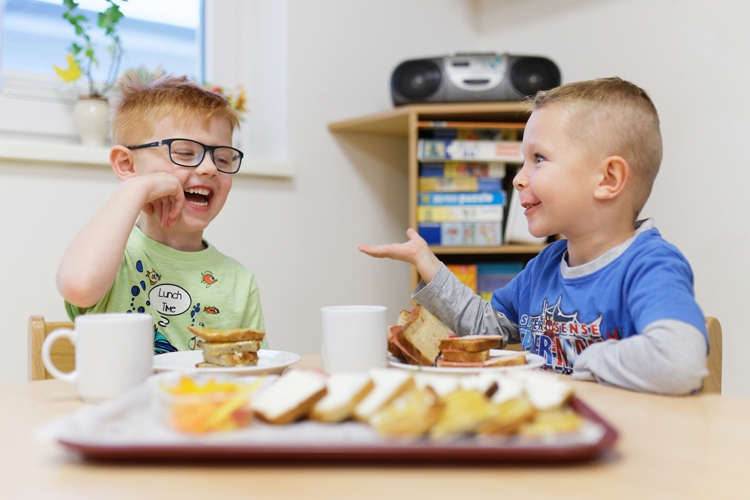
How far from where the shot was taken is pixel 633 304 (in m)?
0.87

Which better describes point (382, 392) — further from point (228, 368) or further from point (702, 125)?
point (702, 125)

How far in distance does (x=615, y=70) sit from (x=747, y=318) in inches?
34.7

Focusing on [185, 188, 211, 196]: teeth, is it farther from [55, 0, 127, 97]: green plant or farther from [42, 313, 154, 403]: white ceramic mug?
[55, 0, 127, 97]: green plant

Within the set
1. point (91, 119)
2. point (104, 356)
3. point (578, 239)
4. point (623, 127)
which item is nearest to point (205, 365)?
point (104, 356)

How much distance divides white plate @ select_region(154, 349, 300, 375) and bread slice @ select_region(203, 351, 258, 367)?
0.05 feet

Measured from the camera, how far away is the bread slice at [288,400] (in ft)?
1.65

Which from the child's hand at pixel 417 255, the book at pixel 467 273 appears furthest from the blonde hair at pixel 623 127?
the book at pixel 467 273

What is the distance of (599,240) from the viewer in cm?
109

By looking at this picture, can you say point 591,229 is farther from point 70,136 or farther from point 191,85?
point 70,136

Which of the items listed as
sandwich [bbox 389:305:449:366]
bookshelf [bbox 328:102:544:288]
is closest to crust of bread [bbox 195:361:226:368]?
sandwich [bbox 389:305:449:366]

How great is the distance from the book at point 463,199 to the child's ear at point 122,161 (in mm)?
1095

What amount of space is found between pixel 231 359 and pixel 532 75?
1.66m

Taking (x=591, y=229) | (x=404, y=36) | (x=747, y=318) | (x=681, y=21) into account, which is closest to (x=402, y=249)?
(x=591, y=229)

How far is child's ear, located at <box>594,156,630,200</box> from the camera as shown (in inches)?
42.1
